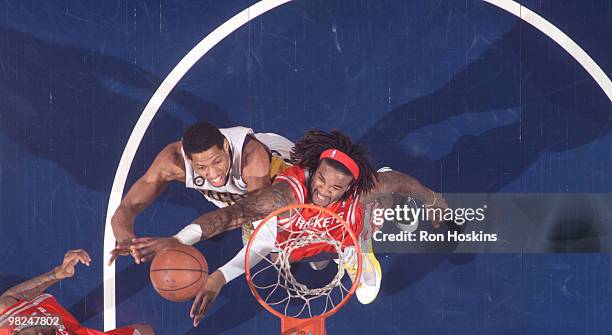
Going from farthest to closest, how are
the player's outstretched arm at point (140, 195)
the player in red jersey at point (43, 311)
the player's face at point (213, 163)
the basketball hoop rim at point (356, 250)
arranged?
the player's outstretched arm at point (140, 195), the player's face at point (213, 163), the player in red jersey at point (43, 311), the basketball hoop rim at point (356, 250)

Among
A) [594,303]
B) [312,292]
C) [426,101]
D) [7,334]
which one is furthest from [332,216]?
[7,334]

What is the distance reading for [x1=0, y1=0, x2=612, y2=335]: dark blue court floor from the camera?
507 cm

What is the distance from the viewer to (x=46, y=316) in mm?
4949

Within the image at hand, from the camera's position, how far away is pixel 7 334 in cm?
489

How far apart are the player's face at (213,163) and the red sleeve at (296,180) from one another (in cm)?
35

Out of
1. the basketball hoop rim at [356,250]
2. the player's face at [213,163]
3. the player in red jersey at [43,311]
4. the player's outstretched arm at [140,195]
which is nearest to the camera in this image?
the basketball hoop rim at [356,250]

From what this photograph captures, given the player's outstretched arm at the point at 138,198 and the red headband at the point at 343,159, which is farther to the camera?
the player's outstretched arm at the point at 138,198

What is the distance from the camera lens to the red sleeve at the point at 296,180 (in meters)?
4.96

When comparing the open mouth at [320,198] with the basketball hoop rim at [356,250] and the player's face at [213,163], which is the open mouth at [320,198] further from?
the player's face at [213,163]

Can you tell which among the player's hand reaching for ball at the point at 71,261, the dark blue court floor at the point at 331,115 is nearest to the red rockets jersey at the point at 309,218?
the dark blue court floor at the point at 331,115

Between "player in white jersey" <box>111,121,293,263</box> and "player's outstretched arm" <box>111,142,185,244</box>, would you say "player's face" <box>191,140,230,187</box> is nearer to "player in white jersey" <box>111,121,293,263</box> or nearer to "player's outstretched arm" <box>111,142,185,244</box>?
"player in white jersey" <box>111,121,293,263</box>

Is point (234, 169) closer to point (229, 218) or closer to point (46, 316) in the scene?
point (229, 218)

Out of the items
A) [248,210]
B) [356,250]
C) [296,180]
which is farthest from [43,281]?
[356,250]

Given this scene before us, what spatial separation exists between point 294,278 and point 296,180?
2.14ft
